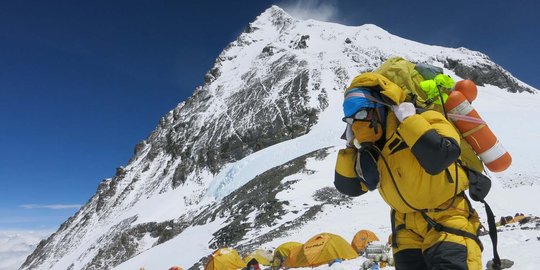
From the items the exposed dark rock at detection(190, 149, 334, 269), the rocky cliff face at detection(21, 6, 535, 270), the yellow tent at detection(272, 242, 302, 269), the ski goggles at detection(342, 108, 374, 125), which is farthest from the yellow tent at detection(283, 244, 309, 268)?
the rocky cliff face at detection(21, 6, 535, 270)

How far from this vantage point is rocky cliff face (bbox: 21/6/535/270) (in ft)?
173

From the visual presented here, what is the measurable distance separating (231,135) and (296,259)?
50288 mm

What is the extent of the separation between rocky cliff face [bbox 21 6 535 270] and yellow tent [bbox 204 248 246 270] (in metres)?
14.4

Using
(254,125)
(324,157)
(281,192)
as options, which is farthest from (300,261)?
(254,125)

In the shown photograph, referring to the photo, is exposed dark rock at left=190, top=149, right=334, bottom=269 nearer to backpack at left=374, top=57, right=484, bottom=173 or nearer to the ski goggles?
backpack at left=374, top=57, right=484, bottom=173

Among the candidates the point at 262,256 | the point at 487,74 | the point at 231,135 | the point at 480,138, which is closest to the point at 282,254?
the point at 262,256

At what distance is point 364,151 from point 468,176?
89 cm

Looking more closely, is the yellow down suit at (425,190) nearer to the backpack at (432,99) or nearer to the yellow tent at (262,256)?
the backpack at (432,99)

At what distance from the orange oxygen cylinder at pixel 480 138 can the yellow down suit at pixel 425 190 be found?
0.33m

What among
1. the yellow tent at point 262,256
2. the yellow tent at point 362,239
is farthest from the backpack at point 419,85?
the yellow tent at point 262,256

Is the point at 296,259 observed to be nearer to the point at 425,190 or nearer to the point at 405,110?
the point at 425,190

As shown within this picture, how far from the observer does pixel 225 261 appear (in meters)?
18.7

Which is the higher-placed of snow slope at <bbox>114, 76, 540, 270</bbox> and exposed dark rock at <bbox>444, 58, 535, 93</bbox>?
exposed dark rock at <bbox>444, 58, 535, 93</bbox>

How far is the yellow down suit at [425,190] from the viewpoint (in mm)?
2994
